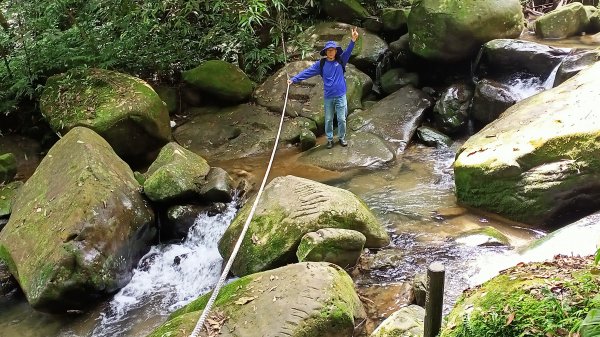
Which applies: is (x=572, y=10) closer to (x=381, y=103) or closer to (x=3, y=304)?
(x=381, y=103)

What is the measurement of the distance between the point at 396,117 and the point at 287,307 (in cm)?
620

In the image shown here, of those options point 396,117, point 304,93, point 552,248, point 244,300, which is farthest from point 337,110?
point 244,300

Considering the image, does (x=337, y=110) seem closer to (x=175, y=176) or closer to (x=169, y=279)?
(x=175, y=176)

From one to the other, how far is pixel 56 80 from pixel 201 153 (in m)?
2.91

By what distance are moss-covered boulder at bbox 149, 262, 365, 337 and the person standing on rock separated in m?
4.04

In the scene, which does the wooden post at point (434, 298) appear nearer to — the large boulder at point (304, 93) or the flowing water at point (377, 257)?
the flowing water at point (377, 257)

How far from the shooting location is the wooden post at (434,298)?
1.96 metres

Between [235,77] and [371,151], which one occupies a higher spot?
[235,77]

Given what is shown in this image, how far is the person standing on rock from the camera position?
294 inches

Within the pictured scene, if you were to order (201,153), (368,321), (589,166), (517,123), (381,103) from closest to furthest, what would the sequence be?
(368,321) → (589,166) → (517,123) → (201,153) → (381,103)

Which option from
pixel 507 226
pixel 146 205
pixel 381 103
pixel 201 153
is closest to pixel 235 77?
pixel 201 153

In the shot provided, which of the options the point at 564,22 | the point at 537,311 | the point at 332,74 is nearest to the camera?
the point at 537,311

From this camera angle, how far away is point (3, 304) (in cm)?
573

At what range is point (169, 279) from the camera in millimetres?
5969
